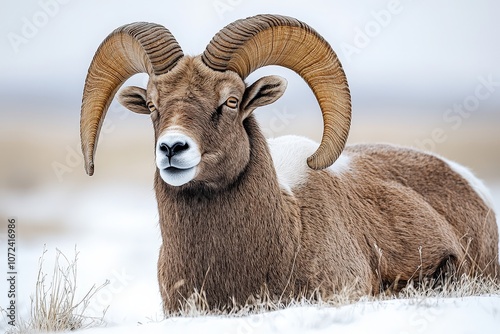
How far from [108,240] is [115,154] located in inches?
498

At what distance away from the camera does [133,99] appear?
868 cm

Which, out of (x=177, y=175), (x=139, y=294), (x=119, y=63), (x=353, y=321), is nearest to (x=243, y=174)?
(x=177, y=175)

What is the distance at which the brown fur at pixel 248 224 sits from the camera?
783 cm

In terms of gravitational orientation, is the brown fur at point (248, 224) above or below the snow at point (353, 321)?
above

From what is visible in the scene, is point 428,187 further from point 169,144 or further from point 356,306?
point 169,144

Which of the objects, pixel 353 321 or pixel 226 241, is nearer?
pixel 353 321

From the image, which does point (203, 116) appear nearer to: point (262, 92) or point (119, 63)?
point (262, 92)

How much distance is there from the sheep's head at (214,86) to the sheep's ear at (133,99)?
1 centimetres

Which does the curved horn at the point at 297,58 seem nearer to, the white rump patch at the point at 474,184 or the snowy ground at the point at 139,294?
the snowy ground at the point at 139,294

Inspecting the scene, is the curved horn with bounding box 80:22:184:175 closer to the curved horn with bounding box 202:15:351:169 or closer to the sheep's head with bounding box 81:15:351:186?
the sheep's head with bounding box 81:15:351:186

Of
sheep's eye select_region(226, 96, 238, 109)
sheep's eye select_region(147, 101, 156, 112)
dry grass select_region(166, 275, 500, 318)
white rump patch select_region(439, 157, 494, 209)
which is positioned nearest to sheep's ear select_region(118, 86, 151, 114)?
sheep's eye select_region(147, 101, 156, 112)

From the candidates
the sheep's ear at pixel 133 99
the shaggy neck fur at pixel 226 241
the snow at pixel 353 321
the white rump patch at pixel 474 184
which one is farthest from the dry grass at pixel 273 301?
the white rump patch at pixel 474 184

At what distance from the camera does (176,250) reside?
812 centimetres

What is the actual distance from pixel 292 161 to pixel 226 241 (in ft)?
5.74
